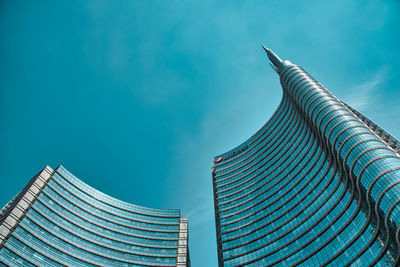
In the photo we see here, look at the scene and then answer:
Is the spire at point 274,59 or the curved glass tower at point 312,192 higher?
the spire at point 274,59

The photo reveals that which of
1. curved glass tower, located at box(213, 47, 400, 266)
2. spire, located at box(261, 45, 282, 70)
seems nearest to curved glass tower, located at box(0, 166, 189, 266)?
curved glass tower, located at box(213, 47, 400, 266)

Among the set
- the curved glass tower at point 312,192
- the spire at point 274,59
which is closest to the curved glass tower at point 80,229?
the curved glass tower at point 312,192

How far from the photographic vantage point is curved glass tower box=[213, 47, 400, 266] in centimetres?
5756

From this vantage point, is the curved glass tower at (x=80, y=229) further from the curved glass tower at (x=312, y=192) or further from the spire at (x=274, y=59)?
the spire at (x=274, y=59)

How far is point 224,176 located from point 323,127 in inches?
2076

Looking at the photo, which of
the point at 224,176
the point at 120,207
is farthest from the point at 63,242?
Answer: the point at 224,176

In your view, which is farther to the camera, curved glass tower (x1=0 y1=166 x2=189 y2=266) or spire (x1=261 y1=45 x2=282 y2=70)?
spire (x1=261 y1=45 x2=282 y2=70)

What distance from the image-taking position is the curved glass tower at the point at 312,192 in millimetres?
57562

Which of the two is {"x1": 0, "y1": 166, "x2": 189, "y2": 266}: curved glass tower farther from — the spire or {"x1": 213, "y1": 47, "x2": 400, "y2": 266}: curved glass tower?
the spire

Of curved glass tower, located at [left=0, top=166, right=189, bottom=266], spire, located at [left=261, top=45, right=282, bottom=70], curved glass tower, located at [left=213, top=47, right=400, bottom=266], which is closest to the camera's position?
curved glass tower, located at [left=213, top=47, right=400, bottom=266]

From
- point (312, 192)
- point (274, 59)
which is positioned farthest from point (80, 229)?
point (274, 59)

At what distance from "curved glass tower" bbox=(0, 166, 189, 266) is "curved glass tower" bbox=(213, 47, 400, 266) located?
74.5ft

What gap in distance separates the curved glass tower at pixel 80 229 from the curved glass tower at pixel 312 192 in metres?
22.7

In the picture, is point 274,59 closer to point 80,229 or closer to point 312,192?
point 312,192
